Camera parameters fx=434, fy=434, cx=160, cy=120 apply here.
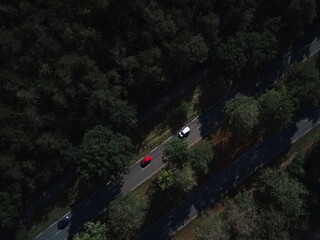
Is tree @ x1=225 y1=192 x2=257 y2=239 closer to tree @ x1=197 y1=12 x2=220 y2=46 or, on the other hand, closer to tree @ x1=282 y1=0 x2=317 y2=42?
tree @ x1=197 y1=12 x2=220 y2=46

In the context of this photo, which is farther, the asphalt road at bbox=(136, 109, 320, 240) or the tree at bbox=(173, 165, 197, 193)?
the asphalt road at bbox=(136, 109, 320, 240)

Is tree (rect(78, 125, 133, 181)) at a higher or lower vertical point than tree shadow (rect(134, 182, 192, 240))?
higher

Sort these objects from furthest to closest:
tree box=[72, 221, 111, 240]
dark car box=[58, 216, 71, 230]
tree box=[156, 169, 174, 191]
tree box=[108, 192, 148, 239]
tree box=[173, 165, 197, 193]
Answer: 1. dark car box=[58, 216, 71, 230]
2. tree box=[156, 169, 174, 191]
3. tree box=[72, 221, 111, 240]
4. tree box=[173, 165, 197, 193]
5. tree box=[108, 192, 148, 239]

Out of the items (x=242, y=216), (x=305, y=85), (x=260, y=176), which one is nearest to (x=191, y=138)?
(x=260, y=176)

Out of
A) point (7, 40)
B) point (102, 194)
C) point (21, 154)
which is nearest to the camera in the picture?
point (7, 40)

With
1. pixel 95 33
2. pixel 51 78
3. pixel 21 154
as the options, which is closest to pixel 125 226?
pixel 21 154

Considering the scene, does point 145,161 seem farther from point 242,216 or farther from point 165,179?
point 242,216

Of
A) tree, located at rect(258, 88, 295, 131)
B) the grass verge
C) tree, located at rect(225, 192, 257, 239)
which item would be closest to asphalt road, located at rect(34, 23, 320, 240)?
tree, located at rect(258, 88, 295, 131)

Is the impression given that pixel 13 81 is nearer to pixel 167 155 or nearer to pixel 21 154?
pixel 21 154
